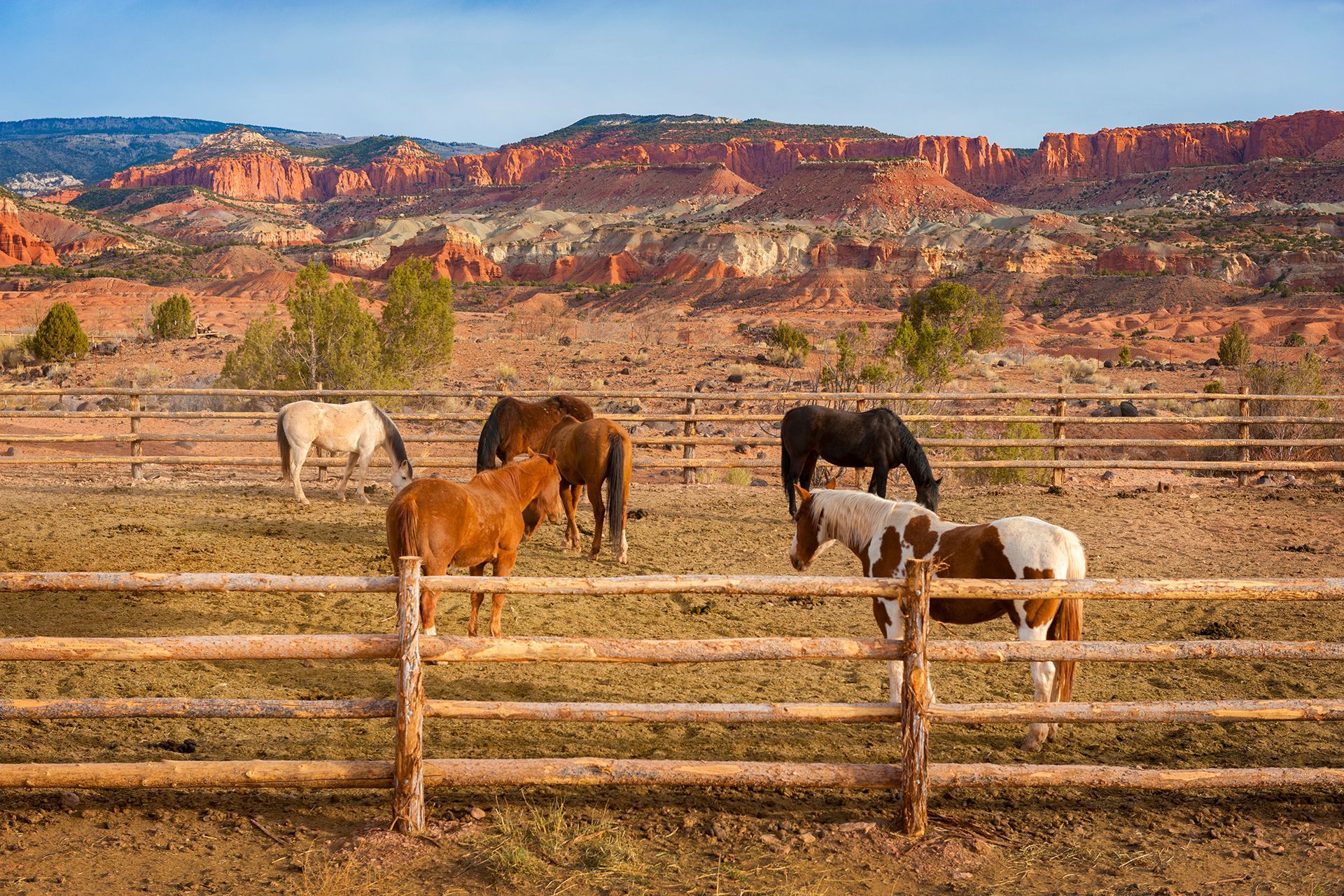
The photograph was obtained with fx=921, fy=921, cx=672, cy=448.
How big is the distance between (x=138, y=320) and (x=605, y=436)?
44254 millimetres

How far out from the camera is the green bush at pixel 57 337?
30.4 metres

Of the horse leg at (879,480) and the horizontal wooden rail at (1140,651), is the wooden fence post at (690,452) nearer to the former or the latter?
the horse leg at (879,480)

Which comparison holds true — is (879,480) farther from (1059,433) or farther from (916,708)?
(916,708)

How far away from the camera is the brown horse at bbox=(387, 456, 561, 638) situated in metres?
5.70

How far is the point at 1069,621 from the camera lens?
493 centimetres

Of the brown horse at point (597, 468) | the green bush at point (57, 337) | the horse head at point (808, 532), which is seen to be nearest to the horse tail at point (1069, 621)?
the horse head at point (808, 532)

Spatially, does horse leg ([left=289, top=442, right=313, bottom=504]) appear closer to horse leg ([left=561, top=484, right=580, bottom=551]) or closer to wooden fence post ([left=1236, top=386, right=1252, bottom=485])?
horse leg ([left=561, top=484, right=580, bottom=551])

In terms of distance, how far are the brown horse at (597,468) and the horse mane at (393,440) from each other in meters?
2.51

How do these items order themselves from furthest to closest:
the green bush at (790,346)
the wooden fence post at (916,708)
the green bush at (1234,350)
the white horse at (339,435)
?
the green bush at (790,346) < the green bush at (1234,350) < the white horse at (339,435) < the wooden fence post at (916,708)

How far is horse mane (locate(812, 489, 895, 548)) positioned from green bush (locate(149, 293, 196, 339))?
3869cm

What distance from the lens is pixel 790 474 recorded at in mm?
11125

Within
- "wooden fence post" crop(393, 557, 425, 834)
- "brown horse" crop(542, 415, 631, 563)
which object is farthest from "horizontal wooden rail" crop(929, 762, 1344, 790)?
"brown horse" crop(542, 415, 631, 563)

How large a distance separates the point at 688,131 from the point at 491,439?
519 feet

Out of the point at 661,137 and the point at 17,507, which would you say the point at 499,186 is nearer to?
the point at 661,137
